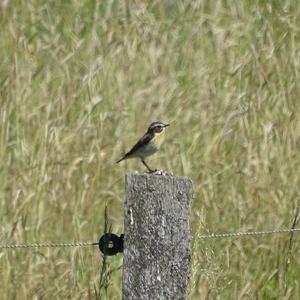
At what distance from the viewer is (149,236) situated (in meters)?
3.03

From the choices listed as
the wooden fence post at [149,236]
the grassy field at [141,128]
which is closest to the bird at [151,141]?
the grassy field at [141,128]

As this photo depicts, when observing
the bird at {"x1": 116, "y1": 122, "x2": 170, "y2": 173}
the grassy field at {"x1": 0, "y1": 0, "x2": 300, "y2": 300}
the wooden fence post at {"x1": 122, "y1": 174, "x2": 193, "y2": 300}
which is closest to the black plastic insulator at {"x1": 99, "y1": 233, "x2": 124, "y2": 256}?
the wooden fence post at {"x1": 122, "y1": 174, "x2": 193, "y2": 300}

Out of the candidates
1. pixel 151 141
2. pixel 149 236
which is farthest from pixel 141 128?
pixel 149 236

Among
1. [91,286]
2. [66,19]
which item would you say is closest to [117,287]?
[91,286]

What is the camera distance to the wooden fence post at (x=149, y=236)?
9.93 feet

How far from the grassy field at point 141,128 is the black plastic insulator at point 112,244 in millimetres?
1135

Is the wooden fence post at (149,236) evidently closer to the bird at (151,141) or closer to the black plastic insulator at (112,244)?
the black plastic insulator at (112,244)

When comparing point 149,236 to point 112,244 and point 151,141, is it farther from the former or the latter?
Answer: point 151,141

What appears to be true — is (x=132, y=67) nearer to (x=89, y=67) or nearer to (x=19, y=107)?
(x=89, y=67)

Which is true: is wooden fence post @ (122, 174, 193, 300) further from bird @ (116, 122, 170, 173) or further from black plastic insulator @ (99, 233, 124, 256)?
bird @ (116, 122, 170, 173)

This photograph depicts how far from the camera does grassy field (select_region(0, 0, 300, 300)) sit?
509cm

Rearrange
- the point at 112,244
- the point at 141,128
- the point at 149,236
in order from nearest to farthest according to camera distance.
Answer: the point at 149,236
the point at 112,244
the point at 141,128

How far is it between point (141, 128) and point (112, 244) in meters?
2.74

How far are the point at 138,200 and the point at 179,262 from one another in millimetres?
245
